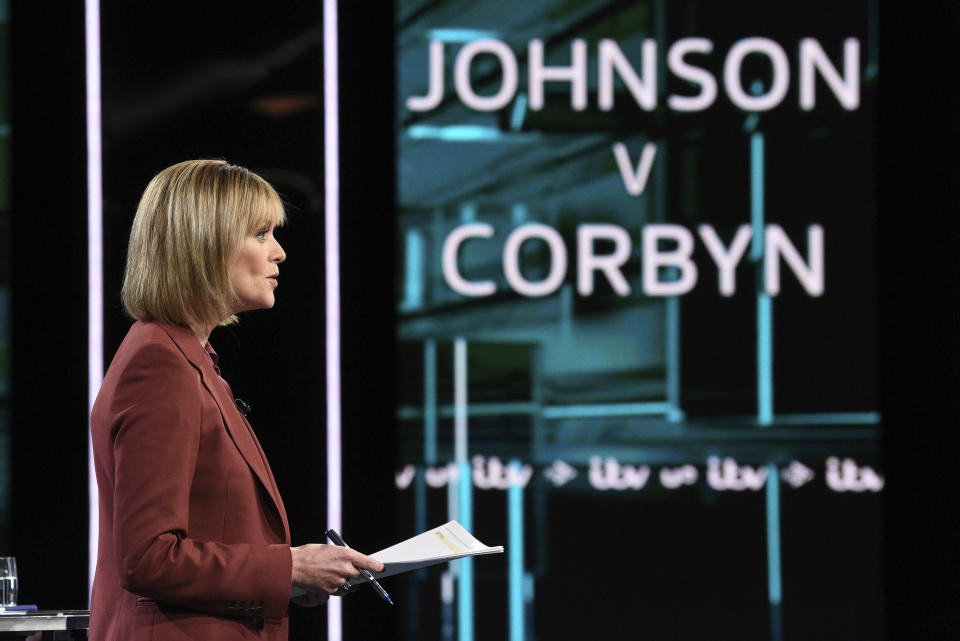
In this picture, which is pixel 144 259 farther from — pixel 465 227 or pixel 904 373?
pixel 904 373

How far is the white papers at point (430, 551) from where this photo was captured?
167 centimetres

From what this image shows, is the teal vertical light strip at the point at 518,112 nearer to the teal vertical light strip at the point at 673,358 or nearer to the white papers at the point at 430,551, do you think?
the teal vertical light strip at the point at 673,358

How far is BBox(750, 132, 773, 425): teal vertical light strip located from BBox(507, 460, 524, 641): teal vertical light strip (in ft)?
2.76

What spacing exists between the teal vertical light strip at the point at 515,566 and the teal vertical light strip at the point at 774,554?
0.80 meters

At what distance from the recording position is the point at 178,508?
149 cm

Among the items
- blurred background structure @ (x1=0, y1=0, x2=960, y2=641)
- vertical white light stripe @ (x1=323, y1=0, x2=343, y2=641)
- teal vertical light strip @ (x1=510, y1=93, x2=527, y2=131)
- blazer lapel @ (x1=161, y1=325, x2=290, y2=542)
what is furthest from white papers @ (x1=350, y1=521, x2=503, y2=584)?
teal vertical light strip @ (x1=510, y1=93, x2=527, y2=131)

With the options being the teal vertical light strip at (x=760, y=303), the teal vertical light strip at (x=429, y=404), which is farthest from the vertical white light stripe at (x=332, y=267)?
the teal vertical light strip at (x=760, y=303)

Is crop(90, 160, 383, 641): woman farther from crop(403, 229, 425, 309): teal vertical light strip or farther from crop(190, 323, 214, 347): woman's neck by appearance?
crop(403, 229, 425, 309): teal vertical light strip

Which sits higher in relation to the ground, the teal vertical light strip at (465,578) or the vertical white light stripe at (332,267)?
the vertical white light stripe at (332,267)

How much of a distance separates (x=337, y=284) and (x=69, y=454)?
0.90 m

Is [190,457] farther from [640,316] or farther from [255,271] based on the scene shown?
[640,316]

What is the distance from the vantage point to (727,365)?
377 centimetres

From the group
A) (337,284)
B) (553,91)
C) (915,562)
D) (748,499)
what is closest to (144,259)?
(337,284)

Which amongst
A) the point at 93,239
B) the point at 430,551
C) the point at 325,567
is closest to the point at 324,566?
the point at 325,567
